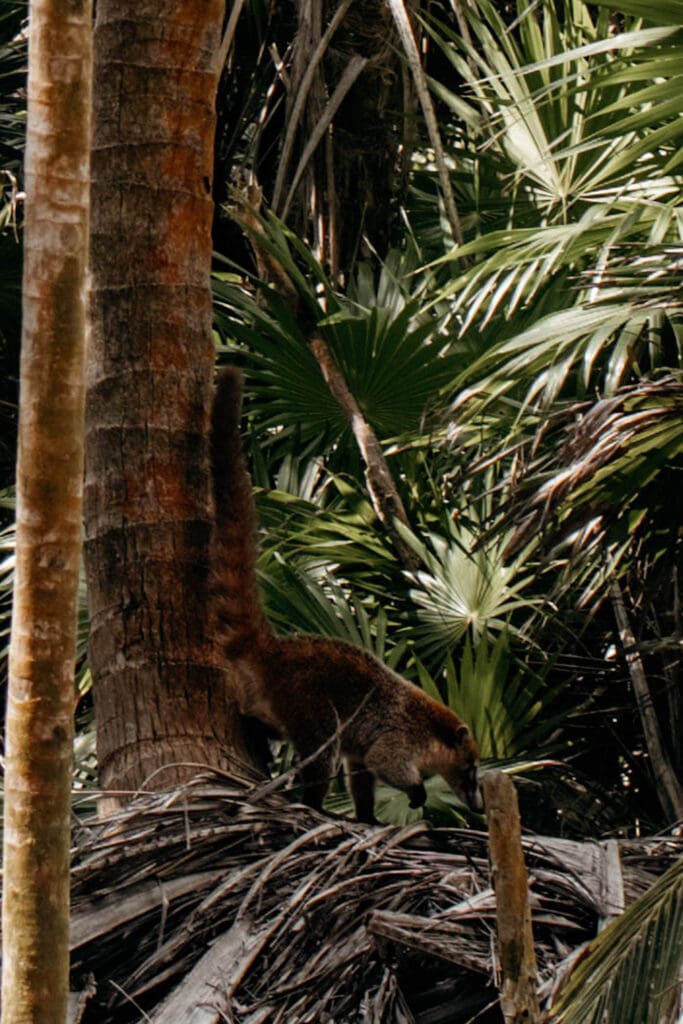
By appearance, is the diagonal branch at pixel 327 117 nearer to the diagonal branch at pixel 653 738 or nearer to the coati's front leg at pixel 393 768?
the diagonal branch at pixel 653 738

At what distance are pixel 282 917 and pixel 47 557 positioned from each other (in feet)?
3.60

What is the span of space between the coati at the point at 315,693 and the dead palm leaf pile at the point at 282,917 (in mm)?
312

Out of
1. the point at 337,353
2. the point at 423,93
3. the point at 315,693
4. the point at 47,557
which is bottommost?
the point at 315,693

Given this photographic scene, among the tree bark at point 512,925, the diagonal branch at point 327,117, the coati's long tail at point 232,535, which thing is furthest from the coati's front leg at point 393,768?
the diagonal branch at point 327,117

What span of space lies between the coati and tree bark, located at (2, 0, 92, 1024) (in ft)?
4.12

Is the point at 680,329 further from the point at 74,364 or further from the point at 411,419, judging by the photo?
the point at 74,364

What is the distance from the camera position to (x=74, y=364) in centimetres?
243

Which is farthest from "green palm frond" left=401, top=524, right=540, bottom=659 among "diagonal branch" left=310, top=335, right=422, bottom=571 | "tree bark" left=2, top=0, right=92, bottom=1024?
"tree bark" left=2, top=0, right=92, bottom=1024

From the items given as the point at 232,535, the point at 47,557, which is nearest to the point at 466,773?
the point at 232,535

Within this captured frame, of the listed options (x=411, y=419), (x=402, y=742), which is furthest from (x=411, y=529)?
(x=402, y=742)

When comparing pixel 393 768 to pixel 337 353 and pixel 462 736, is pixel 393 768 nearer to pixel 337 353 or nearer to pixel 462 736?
pixel 462 736

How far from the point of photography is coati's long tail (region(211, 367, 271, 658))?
3.87 metres

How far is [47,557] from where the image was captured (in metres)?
2.44

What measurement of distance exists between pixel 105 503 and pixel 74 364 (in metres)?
1.30
